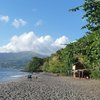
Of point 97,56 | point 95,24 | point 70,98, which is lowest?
point 70,98

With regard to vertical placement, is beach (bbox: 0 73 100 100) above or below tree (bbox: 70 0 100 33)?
below

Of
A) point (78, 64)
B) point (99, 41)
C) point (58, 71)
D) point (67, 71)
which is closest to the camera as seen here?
point (99, 41)

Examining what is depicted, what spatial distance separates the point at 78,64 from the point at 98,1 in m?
72.8

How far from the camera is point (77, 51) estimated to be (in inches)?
1476

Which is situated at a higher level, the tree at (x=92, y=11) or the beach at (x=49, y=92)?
the tree at (x=92, y=11)

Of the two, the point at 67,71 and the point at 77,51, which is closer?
the point at 77,51

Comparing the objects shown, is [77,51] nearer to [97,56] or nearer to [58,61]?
[97,56]

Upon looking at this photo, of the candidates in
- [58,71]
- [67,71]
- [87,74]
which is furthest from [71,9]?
[58,71]

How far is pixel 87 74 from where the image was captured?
314ft

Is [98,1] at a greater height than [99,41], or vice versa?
[98,1]

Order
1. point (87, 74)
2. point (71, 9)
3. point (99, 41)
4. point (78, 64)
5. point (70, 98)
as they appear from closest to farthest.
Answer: point (99, 41)
point (70, 98)
point (71, 9)
point (87, 74)
point (78, 64)

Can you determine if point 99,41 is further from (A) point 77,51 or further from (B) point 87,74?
(B) point 87,74

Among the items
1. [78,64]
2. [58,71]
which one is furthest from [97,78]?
[58,71]

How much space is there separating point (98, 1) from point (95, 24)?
2792 mm
